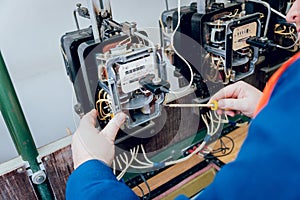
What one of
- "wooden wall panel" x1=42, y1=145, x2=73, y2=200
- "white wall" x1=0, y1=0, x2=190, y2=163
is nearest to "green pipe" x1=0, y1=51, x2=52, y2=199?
"wooden wall panel" x1=42, y1=145, x2=73, y2=200

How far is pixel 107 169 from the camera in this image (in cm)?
68

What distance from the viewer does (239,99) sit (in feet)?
2.80

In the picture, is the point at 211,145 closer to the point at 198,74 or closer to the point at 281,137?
the point at 198,74

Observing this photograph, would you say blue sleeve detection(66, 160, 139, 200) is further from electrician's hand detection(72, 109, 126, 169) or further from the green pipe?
the green pipe

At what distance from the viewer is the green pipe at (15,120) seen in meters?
0.80

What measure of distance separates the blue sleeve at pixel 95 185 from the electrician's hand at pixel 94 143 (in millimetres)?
60

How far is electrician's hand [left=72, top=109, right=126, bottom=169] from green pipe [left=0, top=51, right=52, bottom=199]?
0.17m

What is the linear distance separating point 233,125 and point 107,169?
0.79 meters

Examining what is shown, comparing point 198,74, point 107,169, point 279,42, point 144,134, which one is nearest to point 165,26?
point 198,74

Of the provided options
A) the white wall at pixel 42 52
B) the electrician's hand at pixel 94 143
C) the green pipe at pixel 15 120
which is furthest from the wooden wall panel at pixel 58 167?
the white wall at pixel 42 52

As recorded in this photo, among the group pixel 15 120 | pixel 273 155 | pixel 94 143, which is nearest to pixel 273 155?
pixel 273 155

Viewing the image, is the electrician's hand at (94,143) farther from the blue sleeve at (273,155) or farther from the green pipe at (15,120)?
the blue sleeve at (273,155)

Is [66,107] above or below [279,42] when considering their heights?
below

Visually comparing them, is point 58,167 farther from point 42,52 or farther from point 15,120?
point 42,52
